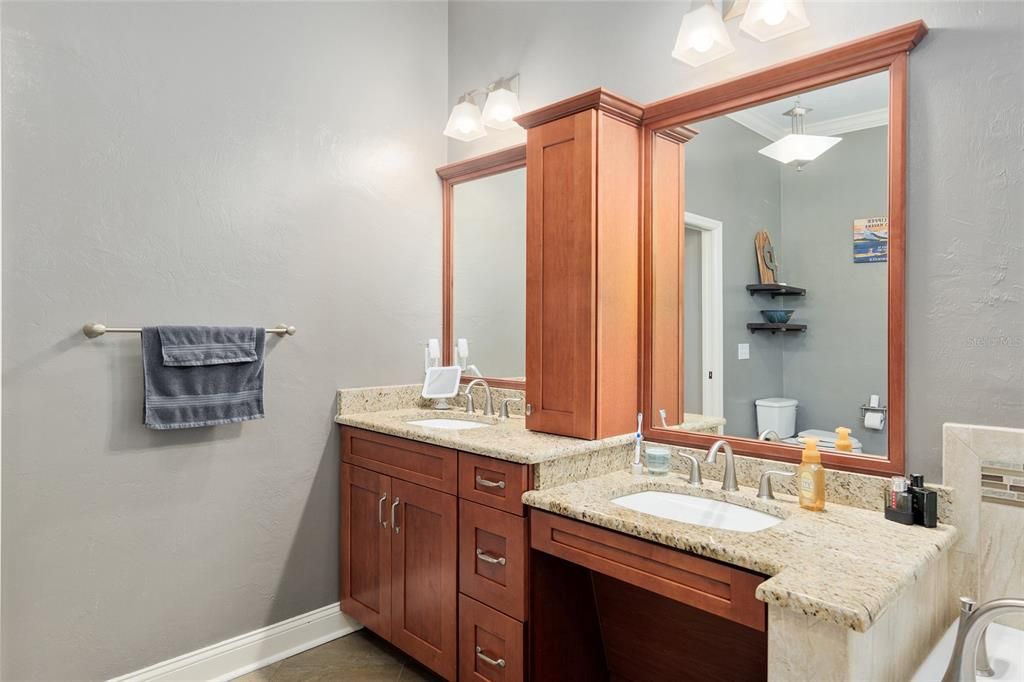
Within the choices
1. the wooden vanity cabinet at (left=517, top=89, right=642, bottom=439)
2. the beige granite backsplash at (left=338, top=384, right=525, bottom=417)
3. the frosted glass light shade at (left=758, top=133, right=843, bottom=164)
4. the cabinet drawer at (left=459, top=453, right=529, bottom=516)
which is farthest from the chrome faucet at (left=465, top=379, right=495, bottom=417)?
the frosted glass light shade at (left=758, top=133, right=843, bottom=164)

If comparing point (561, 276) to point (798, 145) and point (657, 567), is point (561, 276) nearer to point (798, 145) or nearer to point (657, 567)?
point (798, 145)

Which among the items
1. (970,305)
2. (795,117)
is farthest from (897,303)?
(795,117)

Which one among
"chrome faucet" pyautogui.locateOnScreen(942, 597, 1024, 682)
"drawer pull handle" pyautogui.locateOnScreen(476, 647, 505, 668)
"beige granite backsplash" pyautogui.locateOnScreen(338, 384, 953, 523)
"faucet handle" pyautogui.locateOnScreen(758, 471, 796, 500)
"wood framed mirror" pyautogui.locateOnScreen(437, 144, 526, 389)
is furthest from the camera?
"wood framed mirror" pyautogui.locateOnScreen(437, 144, 526, 389)

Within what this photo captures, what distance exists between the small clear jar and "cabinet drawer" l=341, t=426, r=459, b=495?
2.14 ft

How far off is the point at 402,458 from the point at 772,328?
1386 millimetres

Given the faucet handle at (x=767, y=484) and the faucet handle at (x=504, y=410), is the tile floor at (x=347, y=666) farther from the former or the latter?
the faucet handle at (x=767, y=484)

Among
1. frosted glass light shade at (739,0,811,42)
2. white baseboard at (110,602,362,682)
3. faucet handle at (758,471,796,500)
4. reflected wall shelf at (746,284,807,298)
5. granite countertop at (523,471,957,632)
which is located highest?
frosted glass light shade at (739,0,811,42)

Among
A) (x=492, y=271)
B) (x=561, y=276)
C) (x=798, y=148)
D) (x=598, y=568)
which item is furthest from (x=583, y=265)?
(x=598, y=568)

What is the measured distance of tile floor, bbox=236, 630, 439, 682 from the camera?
233cm

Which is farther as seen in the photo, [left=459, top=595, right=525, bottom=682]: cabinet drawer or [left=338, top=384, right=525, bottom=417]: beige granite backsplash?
[left=338, top=384, right=525, bottom=417]: beige granite backsplash

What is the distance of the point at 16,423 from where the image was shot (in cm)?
190

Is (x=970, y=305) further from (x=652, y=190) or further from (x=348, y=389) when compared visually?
(x=348, y=389)

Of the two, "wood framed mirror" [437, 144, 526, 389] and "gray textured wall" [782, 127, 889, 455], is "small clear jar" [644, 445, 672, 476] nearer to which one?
"gray textured wall" [782, 127, 889, 455]

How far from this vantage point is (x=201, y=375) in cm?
222
